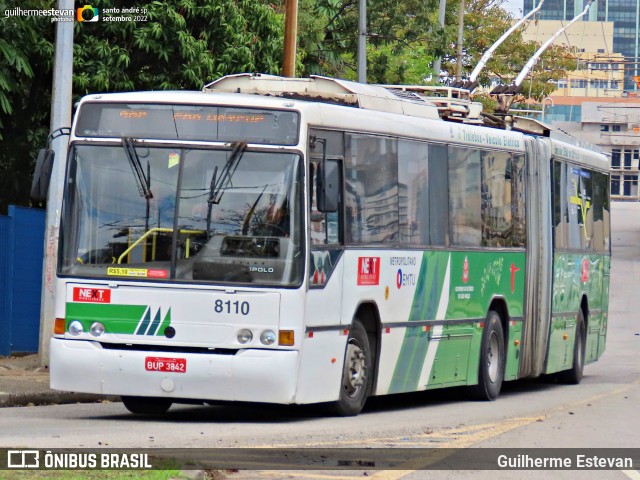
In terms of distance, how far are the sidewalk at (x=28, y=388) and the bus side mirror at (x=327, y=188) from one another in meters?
4.48

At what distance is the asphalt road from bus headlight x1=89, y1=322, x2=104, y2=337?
2.60 ft

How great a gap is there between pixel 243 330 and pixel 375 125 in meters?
3.00

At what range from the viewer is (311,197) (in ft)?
43.8

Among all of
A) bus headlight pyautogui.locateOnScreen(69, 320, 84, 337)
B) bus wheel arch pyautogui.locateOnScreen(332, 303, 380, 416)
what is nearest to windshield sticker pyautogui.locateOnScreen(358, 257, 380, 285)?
bus wheel arch pyautogui.locateOnScreen(332, 303, 380, 416)

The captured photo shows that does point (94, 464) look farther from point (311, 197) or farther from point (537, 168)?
point (537, 168)

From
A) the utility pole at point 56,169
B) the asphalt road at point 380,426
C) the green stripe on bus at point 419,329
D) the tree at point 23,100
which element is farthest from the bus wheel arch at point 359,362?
the tree at point 23,100

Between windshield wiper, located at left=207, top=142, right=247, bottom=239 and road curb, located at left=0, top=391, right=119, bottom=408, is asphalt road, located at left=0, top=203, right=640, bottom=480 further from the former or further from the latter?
windshield wiper, located at left=207, top=142, right=247, bottom=239

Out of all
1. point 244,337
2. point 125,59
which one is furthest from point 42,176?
point 125,59

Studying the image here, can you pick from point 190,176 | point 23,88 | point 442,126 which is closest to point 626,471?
point 190,176

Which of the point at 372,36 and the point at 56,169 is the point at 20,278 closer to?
the point at 56,169

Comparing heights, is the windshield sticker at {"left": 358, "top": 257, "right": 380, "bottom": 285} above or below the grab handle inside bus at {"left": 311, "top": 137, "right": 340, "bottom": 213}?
Answer: below

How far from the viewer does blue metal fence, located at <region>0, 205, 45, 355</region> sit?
20.6 metres

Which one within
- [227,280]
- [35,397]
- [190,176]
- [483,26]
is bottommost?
[35,397]

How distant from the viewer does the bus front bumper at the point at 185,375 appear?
1280 cm
